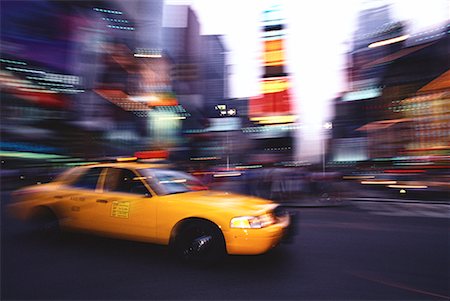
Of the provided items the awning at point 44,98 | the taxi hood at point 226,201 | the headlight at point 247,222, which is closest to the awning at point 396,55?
the taxi hood at point 226,201

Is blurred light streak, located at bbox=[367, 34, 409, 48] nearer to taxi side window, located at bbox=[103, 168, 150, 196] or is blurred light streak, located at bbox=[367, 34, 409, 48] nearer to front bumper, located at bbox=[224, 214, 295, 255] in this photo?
front bumper, located at bbox=[224, 214, 295, 255]

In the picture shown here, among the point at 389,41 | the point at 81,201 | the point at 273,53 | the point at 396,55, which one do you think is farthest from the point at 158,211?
the point at 389,41

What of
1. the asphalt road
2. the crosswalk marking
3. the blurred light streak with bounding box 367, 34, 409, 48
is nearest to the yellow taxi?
the asphalt road

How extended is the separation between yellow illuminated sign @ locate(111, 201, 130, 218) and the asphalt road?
0.58m

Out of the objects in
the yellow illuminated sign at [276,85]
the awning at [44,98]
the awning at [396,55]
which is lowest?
the awning at [44,98]

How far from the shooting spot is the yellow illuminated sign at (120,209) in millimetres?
4316

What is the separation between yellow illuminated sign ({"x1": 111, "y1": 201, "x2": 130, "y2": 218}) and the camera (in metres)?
4.32

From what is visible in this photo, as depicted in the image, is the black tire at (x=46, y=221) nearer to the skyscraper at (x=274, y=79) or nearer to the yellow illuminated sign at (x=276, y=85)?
the skyscraper at (x=274, y=79)

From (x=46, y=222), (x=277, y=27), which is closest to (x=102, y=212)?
(x=46, y=222)

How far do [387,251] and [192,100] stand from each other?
74.2 metres

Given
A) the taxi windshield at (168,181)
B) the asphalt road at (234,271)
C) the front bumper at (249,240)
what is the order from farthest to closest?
the taxi windshield at (168,181)
the front bumper at (249,240)
the asphalt road at (234,271)

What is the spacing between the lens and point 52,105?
3628cm

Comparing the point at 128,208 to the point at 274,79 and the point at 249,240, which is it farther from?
the point at 274,79

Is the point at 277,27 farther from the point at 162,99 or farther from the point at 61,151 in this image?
the point at 162,99
